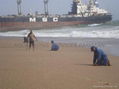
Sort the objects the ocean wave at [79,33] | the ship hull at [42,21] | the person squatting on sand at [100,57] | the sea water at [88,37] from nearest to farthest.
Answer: the person squatting on sand at [100,57] < the sea water at [88,37] < the ocean wave at [79,33] < the ship hull at [42,21]

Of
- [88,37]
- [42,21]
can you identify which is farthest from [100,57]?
[42,21]

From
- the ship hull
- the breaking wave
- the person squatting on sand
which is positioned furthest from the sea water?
the ship hull

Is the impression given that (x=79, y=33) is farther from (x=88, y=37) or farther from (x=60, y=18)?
(x=60, y=18)

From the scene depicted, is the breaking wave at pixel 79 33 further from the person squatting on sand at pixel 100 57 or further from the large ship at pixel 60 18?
the person squatting on sand at pixel 100 57

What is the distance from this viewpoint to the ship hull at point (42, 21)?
51.8 m

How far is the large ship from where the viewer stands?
171 ft

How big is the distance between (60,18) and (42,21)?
373cm

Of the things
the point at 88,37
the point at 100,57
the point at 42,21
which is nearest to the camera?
the point at 100,57

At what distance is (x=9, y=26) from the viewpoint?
5162 centimetres

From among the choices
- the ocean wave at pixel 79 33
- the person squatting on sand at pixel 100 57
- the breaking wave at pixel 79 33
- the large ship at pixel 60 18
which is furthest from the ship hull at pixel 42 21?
the person squatting on sand at pixel 100 57

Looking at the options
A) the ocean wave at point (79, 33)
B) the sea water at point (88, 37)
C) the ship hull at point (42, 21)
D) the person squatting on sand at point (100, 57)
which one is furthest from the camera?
the ship hull at point (42, 21)

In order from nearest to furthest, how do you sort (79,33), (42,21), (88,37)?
(88,37), (79,33), (42,21)

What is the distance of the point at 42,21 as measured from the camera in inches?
2200

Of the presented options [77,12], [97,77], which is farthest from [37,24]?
[97,77]
